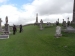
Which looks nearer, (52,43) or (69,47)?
(69,47)

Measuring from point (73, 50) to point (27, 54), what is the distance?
555 cm

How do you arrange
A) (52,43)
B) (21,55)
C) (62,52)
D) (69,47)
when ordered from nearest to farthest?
Answer: (21,55) → (62,52) → (69,47) → (52,43)

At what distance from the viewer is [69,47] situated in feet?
79.6

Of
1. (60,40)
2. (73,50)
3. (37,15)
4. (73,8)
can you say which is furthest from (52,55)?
(73,8)

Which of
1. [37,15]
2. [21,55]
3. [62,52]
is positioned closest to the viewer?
[21,55]

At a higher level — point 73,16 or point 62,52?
point 73,16

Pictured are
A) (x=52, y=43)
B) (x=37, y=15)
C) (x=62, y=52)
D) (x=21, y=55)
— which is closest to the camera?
(x=21, y=55)

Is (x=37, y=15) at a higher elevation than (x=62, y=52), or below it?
higher

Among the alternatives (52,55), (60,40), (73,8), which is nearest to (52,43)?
(60,40)

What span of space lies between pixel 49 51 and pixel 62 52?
1.50 meters

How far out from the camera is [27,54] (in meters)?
21.0

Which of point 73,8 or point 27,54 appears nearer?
point 27,54

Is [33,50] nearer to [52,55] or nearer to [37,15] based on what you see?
[52,55]

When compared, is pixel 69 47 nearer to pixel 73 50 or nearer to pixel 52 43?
pixel 73 50
